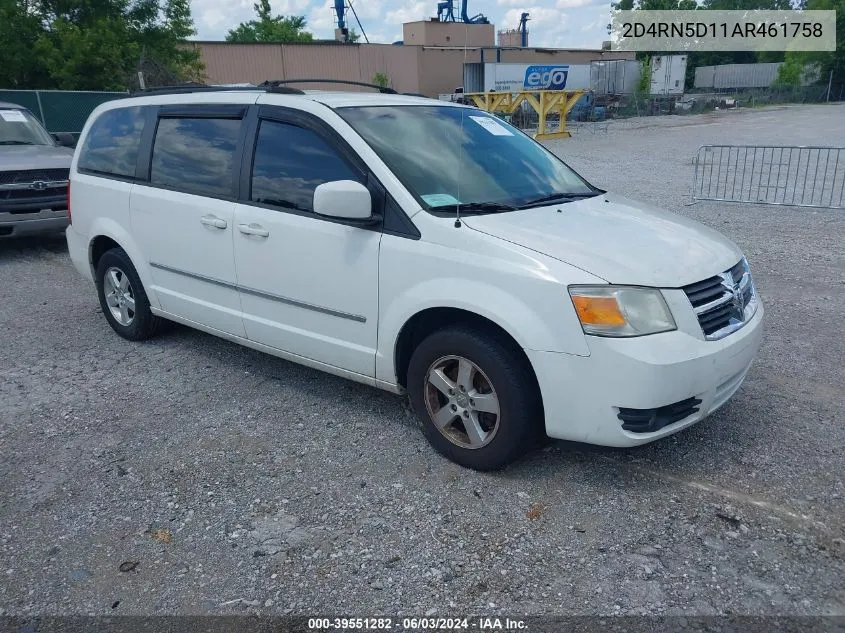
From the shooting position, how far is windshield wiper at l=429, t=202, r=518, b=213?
11.9ft

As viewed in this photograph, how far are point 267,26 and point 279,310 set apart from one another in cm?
6140

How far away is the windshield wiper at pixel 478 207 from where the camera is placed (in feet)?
11.9

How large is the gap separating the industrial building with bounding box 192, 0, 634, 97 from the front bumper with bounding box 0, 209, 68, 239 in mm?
25709

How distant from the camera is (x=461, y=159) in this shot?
13.4 ft

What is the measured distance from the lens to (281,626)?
2.62 m

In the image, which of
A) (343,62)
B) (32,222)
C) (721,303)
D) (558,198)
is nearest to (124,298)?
(558,198)

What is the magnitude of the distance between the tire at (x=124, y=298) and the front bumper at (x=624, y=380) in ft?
11.3

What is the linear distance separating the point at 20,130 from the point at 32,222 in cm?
199

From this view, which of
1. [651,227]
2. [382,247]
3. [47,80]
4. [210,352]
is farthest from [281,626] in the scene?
[47,80]

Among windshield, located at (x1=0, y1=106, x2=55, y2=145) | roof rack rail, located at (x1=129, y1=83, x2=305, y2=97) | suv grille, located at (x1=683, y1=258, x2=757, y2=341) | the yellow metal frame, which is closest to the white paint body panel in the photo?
roof rack rail, located at (x1=129, y1=83, x2=305, y2=97)

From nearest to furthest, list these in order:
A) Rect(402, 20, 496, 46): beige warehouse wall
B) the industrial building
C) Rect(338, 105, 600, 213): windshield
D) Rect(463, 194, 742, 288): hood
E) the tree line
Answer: Rect(463, 194, 742, 288): hood
Rect(338, 105, 600, 213): windshield
the tree line
the industrial building
Rect(402, 20, 496, 46): beige warehouse wall

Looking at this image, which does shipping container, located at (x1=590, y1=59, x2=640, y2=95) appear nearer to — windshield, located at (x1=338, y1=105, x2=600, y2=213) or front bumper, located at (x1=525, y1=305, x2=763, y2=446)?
windshield, located at (x1=338, y1=105, x2=600, y2=213)

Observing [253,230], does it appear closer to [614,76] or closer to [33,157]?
[33,157]

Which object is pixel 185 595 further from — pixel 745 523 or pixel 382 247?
pixel 745 523
